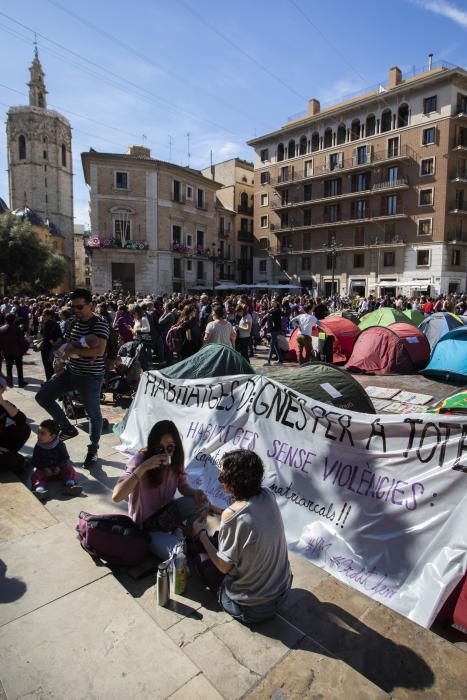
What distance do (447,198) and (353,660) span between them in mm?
36967

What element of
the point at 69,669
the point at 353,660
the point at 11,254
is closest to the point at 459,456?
the point at 353,660

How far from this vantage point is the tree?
3206cm

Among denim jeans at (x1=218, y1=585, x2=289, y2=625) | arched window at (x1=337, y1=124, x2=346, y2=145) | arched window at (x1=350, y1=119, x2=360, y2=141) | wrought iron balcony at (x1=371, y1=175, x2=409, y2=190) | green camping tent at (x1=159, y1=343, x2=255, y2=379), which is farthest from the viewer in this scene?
arched window at (x1=337, y1=124, x2=346, y2=145)

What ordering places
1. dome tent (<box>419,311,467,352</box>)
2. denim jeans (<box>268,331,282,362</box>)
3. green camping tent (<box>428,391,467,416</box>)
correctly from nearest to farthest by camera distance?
green camping tent (<box>428,391,467,416</box>) → denim jeans (<box>268,331,282,362</box>) → dome tent (<box>419,311,467,352</box>)

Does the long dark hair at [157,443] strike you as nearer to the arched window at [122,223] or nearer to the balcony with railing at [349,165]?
the arched window at [122,223]

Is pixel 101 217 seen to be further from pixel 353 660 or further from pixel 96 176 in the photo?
pixel 353 660

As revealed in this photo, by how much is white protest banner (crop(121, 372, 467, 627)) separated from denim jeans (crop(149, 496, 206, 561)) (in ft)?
2.89

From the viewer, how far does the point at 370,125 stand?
36938 millimetres

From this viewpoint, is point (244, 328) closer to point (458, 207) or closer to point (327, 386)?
point (327, 386)

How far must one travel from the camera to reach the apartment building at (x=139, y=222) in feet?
117

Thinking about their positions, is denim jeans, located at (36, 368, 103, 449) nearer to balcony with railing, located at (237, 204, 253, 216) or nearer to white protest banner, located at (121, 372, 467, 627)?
white protest banner, located at (121, 372, 467, 627)

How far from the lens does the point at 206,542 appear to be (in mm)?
2609

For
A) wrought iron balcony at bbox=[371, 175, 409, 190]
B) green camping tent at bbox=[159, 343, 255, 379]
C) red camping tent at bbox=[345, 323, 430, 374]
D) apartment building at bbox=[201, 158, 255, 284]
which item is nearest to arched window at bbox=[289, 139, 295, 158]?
apartment building at bbox=[201, 158, 255, 284]

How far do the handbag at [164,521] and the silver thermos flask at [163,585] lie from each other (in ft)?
1.61
